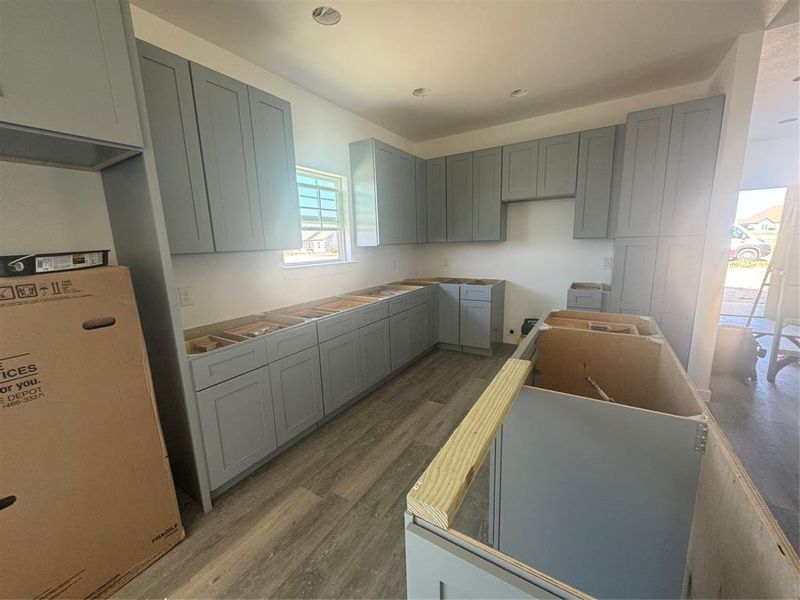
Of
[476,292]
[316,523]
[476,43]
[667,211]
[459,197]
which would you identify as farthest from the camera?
[459,197]

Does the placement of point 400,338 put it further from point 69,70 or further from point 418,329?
point 69,70

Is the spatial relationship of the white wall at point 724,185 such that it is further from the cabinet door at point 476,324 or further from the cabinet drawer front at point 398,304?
the cabinet drawer front at point 398,304

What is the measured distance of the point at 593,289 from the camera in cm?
342

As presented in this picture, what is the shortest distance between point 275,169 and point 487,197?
257 centimetres

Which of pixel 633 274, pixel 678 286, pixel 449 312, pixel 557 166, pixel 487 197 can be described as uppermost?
pixel 557 166

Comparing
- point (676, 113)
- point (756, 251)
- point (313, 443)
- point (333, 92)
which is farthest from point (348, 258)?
point (756, 251)

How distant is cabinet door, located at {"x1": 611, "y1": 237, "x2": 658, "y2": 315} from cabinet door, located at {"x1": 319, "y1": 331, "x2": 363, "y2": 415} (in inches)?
101

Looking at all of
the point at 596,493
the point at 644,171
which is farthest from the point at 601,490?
the point at 644,171

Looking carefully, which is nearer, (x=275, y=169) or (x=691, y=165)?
(x=275, y=169)

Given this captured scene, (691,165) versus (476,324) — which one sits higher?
(691,165)

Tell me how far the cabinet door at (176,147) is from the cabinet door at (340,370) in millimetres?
1131

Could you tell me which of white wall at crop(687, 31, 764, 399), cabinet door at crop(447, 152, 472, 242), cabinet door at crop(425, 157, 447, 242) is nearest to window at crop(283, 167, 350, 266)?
cabinet door at crop(425, 157, 447, 242)

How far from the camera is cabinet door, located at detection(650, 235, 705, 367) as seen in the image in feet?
8.94

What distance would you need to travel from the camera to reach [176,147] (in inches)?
68.6
